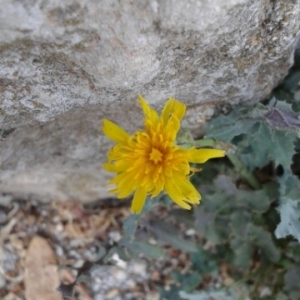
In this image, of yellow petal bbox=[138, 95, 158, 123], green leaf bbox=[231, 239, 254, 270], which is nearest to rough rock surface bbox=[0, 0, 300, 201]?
yellow petal bbox=[138, 95, 158, 123]

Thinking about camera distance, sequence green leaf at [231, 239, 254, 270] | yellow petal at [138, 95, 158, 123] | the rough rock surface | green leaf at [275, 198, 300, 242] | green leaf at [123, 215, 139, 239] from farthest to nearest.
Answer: green leaf at [231, 239, 254, 270], green leaf at [123, 215, 139, 239], green leaf at [275, 198, 300, 242], yellow petal at [138, 95, 158, 123], the rough rock surface

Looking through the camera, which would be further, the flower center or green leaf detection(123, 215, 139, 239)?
green leaf detection(123, 215, 139, 239)

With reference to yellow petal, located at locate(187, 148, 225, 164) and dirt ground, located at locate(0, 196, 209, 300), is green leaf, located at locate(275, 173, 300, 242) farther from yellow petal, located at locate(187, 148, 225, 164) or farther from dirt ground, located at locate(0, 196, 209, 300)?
dirt ground, located at locate(0, 196, 209, 300)

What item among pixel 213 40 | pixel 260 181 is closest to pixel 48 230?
pixel 260 181

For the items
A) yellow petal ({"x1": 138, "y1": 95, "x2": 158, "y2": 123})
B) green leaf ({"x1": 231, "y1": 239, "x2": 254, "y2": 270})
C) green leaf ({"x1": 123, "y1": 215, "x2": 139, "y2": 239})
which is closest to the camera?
yellow petal ({"x1": 138, "y1": 95, "x2": 158, "y2": 123})

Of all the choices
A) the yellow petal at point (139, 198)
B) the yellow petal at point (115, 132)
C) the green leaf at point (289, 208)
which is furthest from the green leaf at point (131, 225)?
the green leaf at point (289, 208)

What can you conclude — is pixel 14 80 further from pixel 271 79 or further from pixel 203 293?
pixel 203 293

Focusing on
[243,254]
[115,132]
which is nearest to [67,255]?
[243,254]

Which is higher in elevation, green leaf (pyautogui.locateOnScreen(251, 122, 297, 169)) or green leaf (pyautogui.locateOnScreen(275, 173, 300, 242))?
green leaf (pyautogui.locateOnScreen(251, 122, 297, 169))

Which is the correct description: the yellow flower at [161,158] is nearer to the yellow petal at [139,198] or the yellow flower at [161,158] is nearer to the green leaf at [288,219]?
the yellow petal at [139,198]
